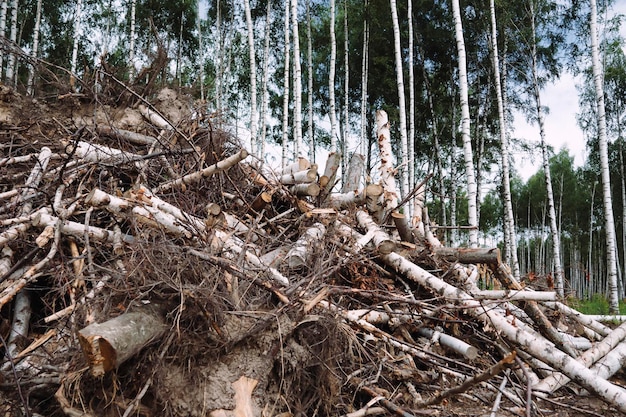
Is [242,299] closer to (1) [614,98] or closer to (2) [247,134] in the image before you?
(2) [247,134]

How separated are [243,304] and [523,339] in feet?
6.81

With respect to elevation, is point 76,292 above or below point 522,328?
above

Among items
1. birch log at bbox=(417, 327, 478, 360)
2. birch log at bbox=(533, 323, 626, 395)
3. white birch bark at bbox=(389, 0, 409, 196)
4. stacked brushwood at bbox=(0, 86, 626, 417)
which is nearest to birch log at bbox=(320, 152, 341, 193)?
stacked brushwood at bbox=(0, 86, 626, 417)

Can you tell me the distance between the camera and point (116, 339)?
80.3 inches

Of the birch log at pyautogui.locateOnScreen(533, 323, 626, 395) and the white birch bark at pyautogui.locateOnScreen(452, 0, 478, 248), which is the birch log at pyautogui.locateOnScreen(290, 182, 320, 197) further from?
the white birch bark at pyautogui.locateOnScreen(452, 0, 478, 248)

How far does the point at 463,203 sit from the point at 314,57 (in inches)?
503

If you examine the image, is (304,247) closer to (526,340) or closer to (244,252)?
(244,252)

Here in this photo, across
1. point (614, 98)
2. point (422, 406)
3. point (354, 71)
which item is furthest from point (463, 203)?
point (422, 406)

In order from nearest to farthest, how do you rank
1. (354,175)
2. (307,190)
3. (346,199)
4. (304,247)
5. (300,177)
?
1. (304,247)
2. (307,190)
3. (300,177)
4. (346,199)
5. (354,175)

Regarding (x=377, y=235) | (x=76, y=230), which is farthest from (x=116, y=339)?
(x=377, y=235)

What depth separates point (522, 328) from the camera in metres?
3.48

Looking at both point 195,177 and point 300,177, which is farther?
point 300,177

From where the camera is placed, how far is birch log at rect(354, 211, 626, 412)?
2.82 metres

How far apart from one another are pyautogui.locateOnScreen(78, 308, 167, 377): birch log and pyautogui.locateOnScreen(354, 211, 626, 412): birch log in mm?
2250
